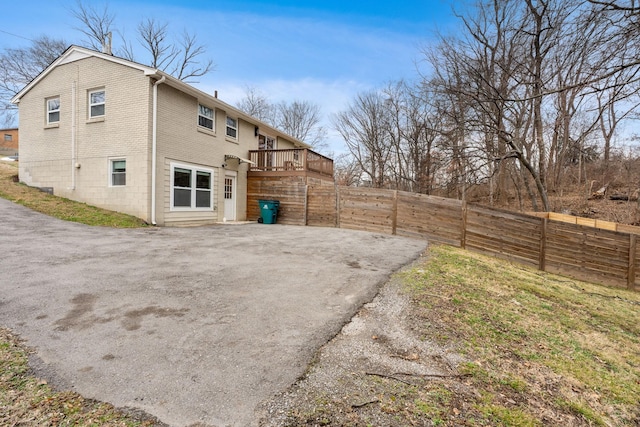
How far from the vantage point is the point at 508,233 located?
30.3ft

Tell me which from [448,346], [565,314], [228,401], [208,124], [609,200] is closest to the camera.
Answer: [228,401]

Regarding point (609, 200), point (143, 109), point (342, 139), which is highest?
point (342, 139)

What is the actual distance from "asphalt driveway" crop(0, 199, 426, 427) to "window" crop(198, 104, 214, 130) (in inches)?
269

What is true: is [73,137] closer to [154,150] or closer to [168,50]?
[154,150]

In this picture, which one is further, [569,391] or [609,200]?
[609,200]

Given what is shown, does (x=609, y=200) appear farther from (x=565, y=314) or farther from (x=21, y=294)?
(x=21, y=294)

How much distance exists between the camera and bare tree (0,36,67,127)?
20703mm

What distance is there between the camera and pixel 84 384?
2027 millimetres

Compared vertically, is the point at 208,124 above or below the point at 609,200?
above

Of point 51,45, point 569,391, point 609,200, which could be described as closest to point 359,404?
point 569,391

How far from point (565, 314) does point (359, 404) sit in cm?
447

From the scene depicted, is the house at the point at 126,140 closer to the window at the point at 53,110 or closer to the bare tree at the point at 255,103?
the window at the point at 53,110

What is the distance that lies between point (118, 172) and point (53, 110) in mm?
4573

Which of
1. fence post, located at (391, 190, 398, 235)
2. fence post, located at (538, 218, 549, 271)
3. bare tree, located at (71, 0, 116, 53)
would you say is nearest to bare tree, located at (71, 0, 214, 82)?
bare tree, located at (71, 0, 116, 53)
